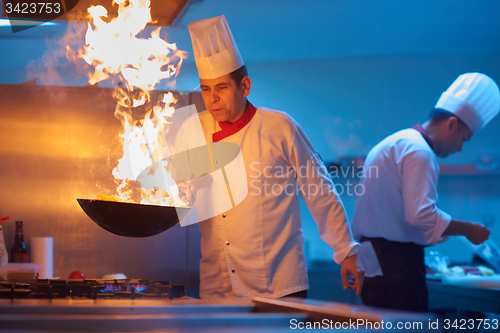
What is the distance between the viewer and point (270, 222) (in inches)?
61.4

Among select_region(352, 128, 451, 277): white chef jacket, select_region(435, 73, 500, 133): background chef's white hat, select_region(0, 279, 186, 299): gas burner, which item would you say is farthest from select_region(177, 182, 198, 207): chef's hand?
select_region(435, 73, 500, 133): background chef's white hat

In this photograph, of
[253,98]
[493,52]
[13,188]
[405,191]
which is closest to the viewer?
[405,191]

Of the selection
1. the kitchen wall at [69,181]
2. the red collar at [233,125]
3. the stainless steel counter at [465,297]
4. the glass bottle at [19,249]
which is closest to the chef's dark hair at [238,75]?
the red collar at [233,125]

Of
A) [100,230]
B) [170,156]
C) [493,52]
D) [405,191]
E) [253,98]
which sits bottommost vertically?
[100,230]

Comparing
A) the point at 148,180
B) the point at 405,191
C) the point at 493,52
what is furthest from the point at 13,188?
the point at 493,52

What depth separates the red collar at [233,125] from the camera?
1670mm

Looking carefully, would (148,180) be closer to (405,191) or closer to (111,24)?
(111,24)

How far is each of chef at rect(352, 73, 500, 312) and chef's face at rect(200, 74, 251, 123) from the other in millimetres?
808

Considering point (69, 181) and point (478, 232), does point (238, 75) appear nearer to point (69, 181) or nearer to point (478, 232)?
point (69, 181)

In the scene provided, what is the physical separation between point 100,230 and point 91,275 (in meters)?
0.23

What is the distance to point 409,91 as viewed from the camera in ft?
11.4

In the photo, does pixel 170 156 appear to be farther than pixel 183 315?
Yes

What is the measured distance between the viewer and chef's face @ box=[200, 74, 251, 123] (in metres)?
1.62

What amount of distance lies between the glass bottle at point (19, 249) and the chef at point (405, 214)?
1605 millimetres
